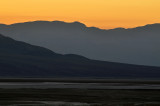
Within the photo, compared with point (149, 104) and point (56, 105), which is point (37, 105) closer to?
point (56, 105)

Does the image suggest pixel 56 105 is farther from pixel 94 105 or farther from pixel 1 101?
pixel 1 101

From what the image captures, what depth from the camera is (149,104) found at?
7056cm

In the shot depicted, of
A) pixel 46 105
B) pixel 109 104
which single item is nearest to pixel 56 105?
pixel 46 105

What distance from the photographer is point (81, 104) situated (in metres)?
70.1

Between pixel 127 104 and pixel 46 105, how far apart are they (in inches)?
435

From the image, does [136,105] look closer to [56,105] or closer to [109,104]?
[109,104]

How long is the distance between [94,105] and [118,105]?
316 centimetres

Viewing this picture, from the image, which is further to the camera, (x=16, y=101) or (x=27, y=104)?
(x=16, y=101)

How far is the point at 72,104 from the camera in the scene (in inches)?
2753

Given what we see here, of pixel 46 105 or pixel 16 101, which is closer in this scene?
pixel 46 105

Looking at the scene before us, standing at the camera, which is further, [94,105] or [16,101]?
[16,101]

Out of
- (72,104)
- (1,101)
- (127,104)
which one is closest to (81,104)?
(72,104)

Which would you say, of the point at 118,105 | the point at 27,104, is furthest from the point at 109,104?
the point at 27,104

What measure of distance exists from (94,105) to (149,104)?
7.76 m
